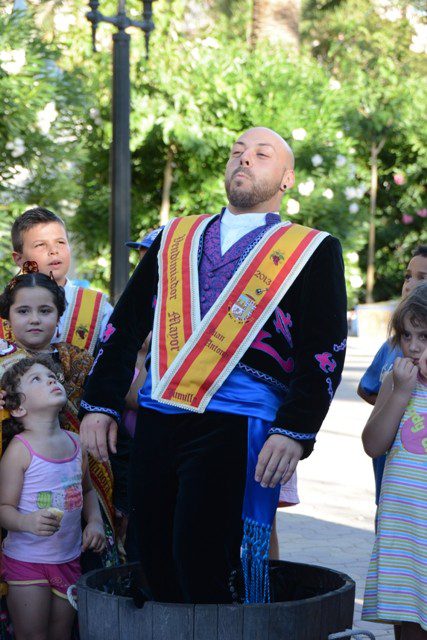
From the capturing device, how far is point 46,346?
4328 mm

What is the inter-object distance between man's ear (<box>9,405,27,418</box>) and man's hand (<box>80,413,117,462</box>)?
0.54 meters

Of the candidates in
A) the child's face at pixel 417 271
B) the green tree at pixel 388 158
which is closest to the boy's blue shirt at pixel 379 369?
the child's face at pixel 417 271

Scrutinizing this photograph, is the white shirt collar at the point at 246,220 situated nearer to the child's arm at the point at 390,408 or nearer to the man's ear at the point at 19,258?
the child's arm at the point at 390,408

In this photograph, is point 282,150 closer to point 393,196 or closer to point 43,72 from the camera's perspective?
point 43,72

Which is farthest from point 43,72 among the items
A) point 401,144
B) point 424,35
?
point 424,35

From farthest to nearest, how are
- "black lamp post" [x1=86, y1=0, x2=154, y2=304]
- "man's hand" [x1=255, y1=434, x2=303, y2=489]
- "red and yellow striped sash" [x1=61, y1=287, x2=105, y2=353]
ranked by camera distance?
"black lamp post" [x1=86, y1=0, x2=154, y2=304] → "red and yellow striped sash" [x1=61, y1=287, x2=105, y2=353] → "man's hand" [x1=255, y1=434, x2=303, y2=489]

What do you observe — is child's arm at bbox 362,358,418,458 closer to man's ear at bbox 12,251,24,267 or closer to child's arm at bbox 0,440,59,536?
child's arm at bbox 0,440,59,536

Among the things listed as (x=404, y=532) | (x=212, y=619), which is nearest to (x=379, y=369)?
(x=404, y=532)

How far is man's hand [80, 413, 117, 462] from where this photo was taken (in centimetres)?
350

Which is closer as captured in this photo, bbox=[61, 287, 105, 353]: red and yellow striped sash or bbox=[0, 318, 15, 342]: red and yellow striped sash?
bbox=[0, 318, 15, 342]: red and yellow striped sash

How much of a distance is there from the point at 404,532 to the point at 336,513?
3.80m

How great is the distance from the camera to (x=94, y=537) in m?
4.10

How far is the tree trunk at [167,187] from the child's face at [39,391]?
13.8 m

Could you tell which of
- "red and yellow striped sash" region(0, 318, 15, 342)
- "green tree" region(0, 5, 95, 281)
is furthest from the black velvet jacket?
"green tree" region(0, 5, 95, 281)
